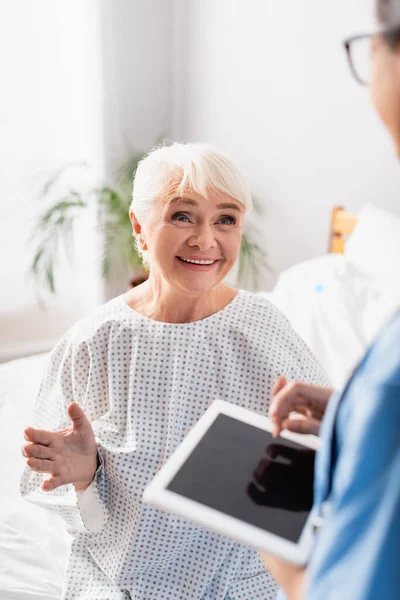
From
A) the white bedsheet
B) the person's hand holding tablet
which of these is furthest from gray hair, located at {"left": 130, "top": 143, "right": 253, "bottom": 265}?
the white bedsheet

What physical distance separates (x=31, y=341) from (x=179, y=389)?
6.91 ft

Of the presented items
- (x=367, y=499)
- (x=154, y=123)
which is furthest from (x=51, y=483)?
(x=154, y=123)

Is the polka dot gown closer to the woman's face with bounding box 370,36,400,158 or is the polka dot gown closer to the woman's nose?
the woman's nose

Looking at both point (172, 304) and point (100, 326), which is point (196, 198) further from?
point (100, 326)

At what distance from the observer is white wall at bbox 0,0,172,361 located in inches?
105

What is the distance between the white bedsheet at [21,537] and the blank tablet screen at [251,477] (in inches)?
A: 26.8

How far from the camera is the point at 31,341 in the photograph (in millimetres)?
3117

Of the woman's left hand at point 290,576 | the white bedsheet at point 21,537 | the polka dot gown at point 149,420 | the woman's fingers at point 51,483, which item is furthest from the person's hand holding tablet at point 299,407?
the white bedsheet at point 21,537

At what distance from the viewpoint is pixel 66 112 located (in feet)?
9.25

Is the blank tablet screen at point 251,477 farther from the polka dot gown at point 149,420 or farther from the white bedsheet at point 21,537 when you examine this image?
the white bedsheet at point 21,537

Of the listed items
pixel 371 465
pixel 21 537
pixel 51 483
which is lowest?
pixel 21 537

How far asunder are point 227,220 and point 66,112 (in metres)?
1.87

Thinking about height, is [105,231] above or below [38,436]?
below

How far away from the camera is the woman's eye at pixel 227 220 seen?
3.99ft
